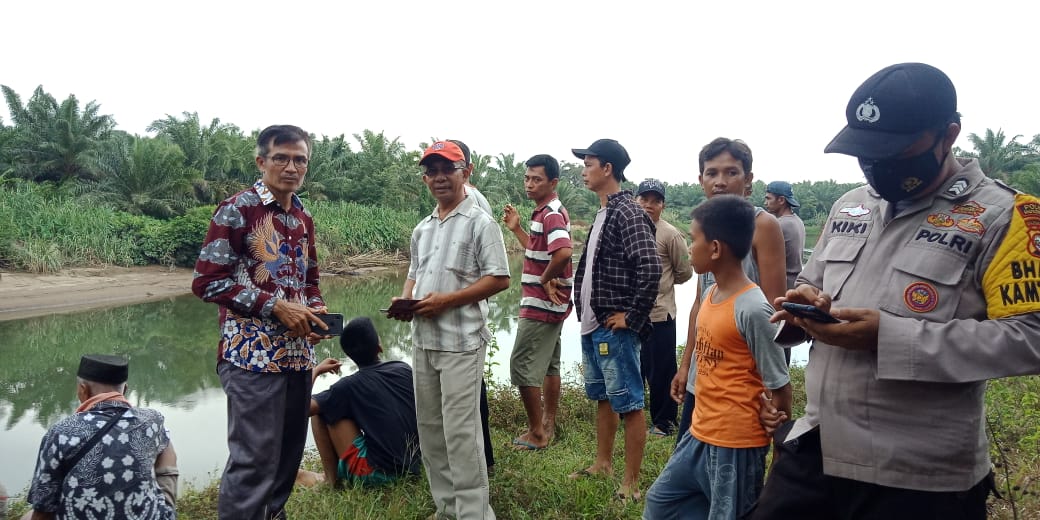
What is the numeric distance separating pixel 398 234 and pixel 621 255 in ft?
64.0

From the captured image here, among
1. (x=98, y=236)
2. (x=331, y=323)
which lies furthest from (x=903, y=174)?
(x=98, y=236)

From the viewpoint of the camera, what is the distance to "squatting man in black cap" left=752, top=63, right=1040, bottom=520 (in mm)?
1347

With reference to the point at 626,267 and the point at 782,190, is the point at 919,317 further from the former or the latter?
the point at 782,190

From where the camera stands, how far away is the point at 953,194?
1481mm

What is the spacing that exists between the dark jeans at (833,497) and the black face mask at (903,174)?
63cm

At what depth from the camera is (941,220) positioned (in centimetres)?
147

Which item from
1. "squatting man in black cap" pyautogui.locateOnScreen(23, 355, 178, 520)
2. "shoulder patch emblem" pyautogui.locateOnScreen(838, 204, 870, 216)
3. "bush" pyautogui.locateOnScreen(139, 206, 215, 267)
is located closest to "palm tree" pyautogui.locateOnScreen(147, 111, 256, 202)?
"bush" pyautogui.locateOnScreen(139, 206, 215, 267)

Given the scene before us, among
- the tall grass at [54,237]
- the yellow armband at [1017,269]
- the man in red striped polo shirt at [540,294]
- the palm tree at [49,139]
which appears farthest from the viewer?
the palm tree at [49,139]

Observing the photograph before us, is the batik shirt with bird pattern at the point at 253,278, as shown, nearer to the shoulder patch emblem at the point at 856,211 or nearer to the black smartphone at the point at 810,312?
the black smartphone at the point at 810,312

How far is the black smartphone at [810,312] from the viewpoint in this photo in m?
1.45

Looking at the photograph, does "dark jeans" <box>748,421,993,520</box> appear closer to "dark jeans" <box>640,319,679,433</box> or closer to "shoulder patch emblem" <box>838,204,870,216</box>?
"shoulder patch emblem" <box>838,204,870,216</box>

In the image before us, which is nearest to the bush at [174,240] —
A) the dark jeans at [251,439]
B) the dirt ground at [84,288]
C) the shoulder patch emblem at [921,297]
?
the dirt ground at [84,288]

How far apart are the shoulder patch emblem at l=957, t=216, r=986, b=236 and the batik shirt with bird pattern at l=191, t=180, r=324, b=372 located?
231 centimetres

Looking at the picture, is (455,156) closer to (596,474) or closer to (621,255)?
(621,255)
